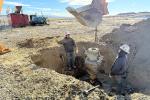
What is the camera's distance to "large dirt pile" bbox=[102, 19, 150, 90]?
16.8 meters

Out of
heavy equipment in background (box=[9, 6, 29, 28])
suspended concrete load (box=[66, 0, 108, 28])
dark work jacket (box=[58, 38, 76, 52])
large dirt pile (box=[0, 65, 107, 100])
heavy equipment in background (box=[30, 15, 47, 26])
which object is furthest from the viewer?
heavy equipment in background (box=[30, 15, 47, 26])

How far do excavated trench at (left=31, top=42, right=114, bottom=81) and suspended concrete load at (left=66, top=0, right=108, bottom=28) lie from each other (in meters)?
1.81

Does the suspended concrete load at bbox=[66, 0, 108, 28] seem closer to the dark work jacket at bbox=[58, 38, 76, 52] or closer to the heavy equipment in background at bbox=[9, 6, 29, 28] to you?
the dark work jacket at bbox=[58, 38, 76, 52]

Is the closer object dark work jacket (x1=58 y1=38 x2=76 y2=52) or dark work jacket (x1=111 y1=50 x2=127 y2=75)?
dark work jacket (x1=111 y1=50 x2=127 y2=75)

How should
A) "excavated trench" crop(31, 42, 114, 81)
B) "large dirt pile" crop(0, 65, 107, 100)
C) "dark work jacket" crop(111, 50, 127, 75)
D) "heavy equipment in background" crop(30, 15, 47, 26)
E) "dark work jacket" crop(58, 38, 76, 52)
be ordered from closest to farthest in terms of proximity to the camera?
"large dirt pile" crop(0, 65, 107, 100), "dark work jacket" crop(111, 50, 127, 75), "dark work jacket" crop(58, 38, 76, 52), "excavated trench" crop(31, 42, 114, 81), "heavy equipment in background" crop(30, 15, 47, 26)

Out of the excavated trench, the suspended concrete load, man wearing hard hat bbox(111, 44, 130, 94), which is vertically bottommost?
the excavated trench

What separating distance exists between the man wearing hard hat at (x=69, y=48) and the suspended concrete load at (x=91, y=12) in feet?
7.68

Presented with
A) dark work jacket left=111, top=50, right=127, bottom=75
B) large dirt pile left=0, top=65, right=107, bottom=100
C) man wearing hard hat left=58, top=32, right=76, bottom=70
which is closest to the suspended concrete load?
man wearing hard hat left=58, top=32, right=76, bottom=70

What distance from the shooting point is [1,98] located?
11.7 meters

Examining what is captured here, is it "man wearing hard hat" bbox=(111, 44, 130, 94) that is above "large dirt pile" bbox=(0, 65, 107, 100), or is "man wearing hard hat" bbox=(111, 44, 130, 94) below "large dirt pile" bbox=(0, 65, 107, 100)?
above

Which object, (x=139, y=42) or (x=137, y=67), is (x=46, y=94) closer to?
(x=137, y=67)

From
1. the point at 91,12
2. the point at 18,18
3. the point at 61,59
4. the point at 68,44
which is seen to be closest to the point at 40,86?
the point at 68,44

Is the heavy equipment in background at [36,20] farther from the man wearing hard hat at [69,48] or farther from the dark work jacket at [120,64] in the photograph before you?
the dark work jacket at [120,64]

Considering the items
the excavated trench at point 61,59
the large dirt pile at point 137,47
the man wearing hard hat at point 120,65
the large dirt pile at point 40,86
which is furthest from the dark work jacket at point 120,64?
the excavated trench at point 61,59
